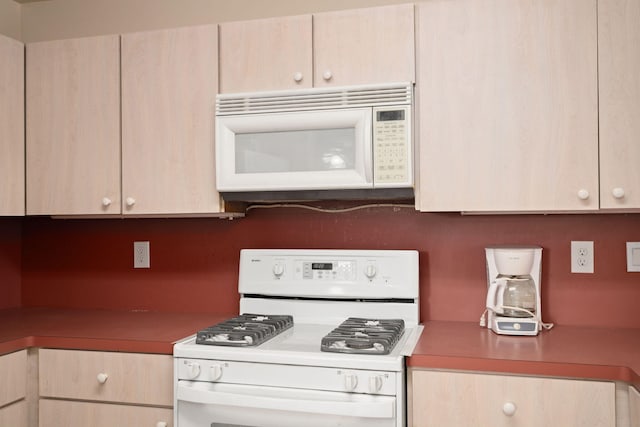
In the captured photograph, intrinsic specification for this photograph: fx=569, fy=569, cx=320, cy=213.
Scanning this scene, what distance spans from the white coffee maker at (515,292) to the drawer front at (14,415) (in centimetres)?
169

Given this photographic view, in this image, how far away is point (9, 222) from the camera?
2732 mm

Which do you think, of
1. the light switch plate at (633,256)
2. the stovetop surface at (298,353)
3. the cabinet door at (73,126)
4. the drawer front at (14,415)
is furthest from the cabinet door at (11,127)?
the light switch plate at (633,256)

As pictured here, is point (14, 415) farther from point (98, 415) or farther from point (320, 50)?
point (320, 50)

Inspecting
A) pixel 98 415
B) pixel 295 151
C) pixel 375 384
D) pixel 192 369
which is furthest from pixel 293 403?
pixel 295 151

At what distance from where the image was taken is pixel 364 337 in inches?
71.6

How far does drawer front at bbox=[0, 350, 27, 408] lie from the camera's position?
192 centimetres

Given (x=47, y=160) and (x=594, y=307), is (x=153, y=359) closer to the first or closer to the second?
(x=47, y=160)

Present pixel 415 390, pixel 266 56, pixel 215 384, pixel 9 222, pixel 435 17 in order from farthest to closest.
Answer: pixel 9 222 → pixel 266 56 → pixel 435 17 → pixel 215 384 → pixel 415 390

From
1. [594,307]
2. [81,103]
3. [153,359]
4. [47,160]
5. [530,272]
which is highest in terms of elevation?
[81,103]

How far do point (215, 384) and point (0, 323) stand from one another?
3.52 ft

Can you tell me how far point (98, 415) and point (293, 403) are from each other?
75 cm

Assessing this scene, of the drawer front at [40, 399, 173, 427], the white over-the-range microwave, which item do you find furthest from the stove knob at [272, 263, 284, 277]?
the drawer front at [40, 399, 173, 427]

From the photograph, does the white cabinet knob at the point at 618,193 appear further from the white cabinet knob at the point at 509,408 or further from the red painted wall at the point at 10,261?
the red painted wall at the point at 10,261

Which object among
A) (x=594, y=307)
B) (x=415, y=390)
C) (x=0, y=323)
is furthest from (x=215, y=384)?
(x=594, y=307)
